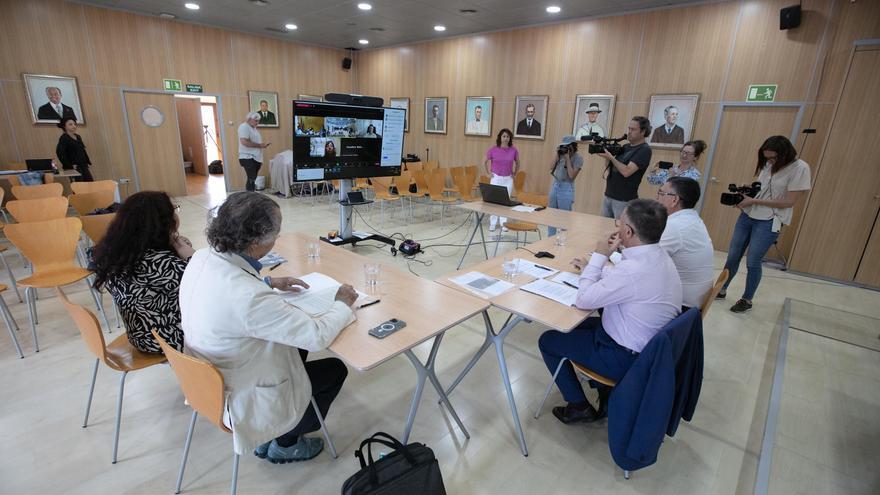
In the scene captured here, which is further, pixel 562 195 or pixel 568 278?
pixel 562 195

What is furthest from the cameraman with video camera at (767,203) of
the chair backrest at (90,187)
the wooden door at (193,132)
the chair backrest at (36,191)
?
the wooden door at (193,132)

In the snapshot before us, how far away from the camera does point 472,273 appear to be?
2.44 metres

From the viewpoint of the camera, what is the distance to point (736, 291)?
4305 mm

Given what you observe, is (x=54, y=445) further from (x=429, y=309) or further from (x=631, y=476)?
(x=631, y=476)

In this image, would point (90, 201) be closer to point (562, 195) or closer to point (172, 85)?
point (172, 85)

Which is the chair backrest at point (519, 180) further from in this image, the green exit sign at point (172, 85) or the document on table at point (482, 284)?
the green exit sign at point (172, 85)

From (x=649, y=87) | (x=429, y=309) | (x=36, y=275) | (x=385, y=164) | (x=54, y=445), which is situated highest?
(x=649, y=87)

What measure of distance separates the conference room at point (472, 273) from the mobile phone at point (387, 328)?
0.04ft

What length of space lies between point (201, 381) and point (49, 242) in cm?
283

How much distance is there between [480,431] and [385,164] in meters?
2.95

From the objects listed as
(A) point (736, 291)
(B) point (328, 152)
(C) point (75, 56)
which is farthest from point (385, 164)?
(C) point (75, 56)

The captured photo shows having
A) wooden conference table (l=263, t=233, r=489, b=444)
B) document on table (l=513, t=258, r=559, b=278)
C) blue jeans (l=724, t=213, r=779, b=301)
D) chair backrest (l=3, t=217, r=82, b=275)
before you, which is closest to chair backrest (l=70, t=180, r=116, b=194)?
chair backrest (l=3, t=217, r=82, b=275)

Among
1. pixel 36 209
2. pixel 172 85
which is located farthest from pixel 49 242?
pixel 172 85

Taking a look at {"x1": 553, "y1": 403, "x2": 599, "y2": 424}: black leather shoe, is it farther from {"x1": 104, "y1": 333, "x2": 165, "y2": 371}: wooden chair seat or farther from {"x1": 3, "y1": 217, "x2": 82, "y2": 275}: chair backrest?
{"x1": 3, "y1": 217, "x2": 82, "y2": 275}: chair backrest
